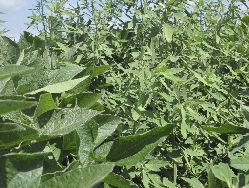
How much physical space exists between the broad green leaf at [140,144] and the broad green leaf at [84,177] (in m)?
0.27

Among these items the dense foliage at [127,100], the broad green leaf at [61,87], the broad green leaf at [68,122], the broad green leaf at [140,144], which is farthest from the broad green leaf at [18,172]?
→ the broad green leaf at [61,87]

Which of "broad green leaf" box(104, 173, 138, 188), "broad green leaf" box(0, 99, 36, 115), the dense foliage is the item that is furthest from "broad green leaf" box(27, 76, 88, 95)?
"broad green leaf" box(0, 99, 36, 115)

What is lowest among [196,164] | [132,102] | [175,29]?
[196,164]

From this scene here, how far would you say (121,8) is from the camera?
134 inches

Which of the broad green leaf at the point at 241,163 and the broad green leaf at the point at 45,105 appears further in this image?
the broad green leaf at the point at 241,163

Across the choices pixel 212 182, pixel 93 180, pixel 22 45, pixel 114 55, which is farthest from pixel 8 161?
pixel 114 55

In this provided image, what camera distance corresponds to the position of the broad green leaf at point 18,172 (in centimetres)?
78

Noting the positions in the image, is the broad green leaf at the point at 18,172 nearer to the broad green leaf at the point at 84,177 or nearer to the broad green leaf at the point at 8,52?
the broad green leaf at the point at 84,177

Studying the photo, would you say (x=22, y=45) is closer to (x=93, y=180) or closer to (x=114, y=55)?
(x=93, y=180)

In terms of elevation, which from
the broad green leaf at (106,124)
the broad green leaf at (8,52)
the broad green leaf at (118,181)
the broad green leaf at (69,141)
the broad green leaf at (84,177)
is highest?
the broad green leaf at (8,52)

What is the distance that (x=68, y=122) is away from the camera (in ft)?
3.24

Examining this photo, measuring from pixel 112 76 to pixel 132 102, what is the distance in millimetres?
439

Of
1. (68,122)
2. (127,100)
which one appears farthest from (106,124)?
(127,100)

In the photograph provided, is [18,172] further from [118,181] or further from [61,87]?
[61,87]
